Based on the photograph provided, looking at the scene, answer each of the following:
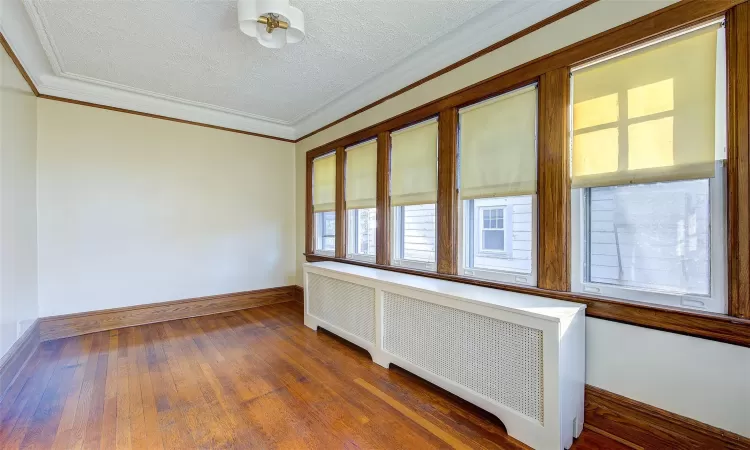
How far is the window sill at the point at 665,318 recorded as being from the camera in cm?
152

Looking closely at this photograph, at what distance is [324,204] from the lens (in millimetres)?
4754

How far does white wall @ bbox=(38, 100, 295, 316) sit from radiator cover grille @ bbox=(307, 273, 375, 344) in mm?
1629

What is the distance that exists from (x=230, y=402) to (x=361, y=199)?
253cm

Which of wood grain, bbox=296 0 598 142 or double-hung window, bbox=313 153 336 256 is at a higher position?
wood grain, bbox=296 0 598 142

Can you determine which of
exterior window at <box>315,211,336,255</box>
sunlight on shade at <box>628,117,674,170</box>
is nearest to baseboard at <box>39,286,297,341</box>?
exterior window at <box>315,211,336,255</box>

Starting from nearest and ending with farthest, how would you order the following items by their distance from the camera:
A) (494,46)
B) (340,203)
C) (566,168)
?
1. (566,168)
2. (494,46)
3. (340,203)

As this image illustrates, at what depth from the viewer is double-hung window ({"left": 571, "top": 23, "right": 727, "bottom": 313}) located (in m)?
1.64

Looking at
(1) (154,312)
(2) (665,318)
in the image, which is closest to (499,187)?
(2) (665,318)

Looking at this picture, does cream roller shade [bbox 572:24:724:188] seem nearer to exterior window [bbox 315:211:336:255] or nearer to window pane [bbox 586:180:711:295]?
window pane [bbox 586:180:711:295]

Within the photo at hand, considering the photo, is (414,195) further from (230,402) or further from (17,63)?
(17,63)

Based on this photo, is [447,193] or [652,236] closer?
[652,236]

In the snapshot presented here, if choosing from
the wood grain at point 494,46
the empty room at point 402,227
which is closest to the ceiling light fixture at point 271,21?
the empty room at point 402,227

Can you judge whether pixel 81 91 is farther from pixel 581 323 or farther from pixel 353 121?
pixel 581 323

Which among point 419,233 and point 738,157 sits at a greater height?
point 738,157
